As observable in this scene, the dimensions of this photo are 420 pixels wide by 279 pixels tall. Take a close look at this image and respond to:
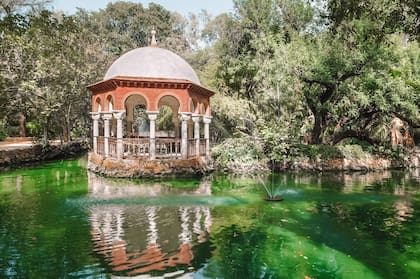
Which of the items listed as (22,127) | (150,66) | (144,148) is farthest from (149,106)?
(22,127)

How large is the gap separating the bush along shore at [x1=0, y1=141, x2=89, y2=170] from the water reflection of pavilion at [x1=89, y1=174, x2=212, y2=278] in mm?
13623

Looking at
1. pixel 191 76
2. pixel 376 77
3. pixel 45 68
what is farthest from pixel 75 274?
pixel 45 68

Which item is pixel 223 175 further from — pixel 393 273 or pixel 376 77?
pixel 393 273

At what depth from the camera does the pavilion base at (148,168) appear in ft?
61.7

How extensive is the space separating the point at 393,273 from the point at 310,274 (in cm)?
158

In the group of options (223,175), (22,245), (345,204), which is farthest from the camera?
(223,175)

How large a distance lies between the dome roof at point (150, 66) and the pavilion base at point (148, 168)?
4.45 m

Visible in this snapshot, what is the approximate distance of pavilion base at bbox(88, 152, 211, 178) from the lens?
18812 mm

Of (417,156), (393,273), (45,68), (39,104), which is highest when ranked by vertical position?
(45,68)

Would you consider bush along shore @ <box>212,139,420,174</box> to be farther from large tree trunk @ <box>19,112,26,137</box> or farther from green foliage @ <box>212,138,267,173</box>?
large tree trunk @ <box>19,112,26,137</box>

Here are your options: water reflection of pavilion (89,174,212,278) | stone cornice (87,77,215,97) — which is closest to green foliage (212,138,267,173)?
stone cornice (87,77,215,97)

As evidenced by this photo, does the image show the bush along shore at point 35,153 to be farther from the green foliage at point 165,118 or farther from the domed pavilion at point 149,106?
the green foliage at point 165,118

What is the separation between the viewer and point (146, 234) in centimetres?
976

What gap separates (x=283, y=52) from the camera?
2325cm
